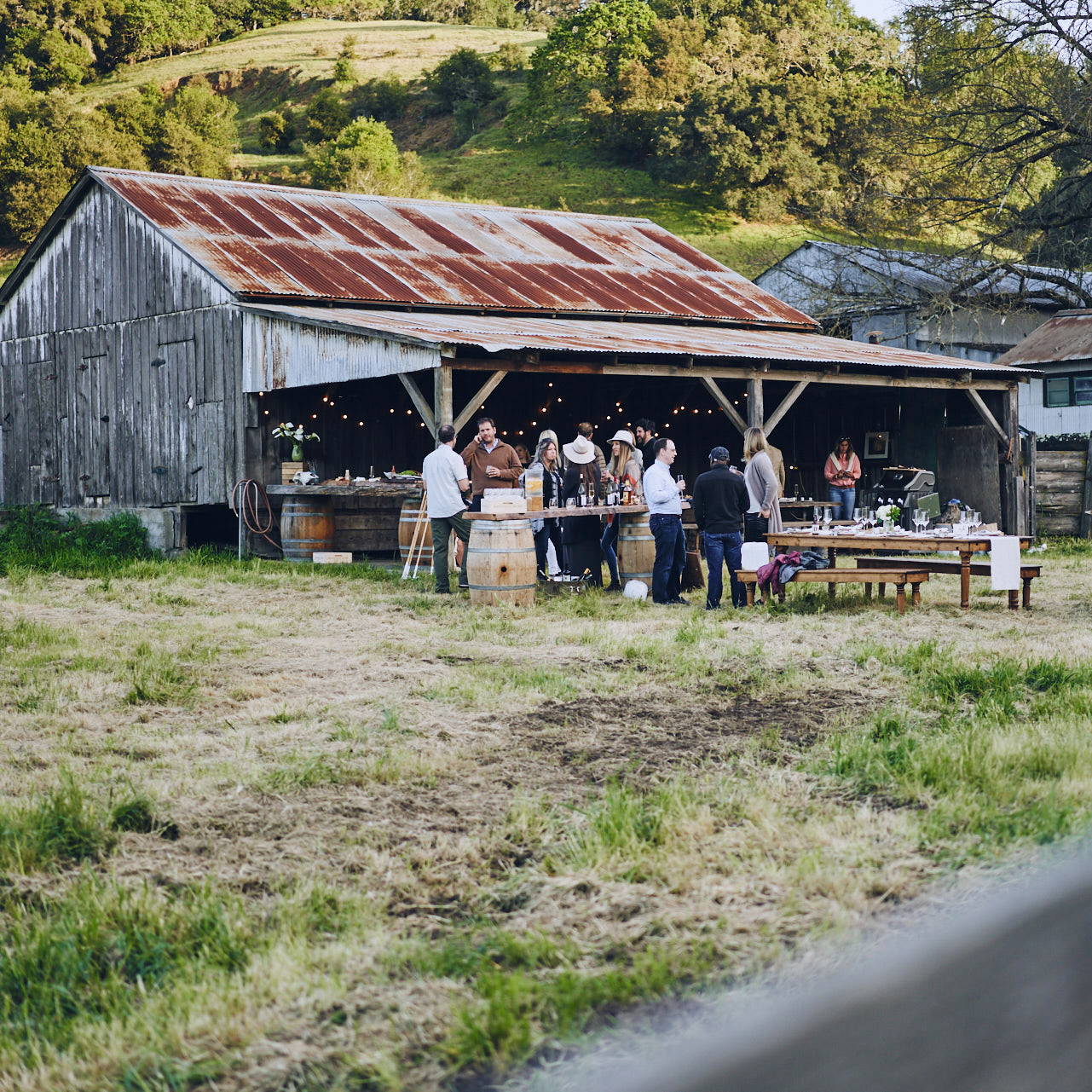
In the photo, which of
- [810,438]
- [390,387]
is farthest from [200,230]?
[810,438]

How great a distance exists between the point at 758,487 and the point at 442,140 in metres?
56.2

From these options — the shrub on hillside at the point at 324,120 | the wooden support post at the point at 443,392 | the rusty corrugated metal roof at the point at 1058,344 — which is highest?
the shrub on hillside at the point at 324,120

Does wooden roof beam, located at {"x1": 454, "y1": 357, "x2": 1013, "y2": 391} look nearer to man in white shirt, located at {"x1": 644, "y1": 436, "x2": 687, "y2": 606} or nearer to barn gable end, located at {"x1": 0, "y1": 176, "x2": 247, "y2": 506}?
man in white shirt, located at {"x1": 644, "y1": 436, "x2": 687, "y2": 606}

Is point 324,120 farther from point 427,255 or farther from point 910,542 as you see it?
point 910,542

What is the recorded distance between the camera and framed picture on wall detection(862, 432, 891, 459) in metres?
22.7

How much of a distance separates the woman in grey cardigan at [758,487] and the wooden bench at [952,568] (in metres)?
1.07

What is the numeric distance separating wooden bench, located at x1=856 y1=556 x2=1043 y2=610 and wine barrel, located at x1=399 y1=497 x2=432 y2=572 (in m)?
5.01

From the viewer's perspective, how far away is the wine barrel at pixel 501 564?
37.6 ft

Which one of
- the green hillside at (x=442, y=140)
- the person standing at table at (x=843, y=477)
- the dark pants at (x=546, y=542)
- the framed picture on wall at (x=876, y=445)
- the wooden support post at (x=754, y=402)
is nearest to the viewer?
the dark pants at (x=546, y=542)

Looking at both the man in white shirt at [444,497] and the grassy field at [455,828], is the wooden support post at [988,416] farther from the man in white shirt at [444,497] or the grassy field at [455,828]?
the grassy field at [455,828]

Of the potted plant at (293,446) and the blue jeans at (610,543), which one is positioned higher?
the potted plant at (293,446)

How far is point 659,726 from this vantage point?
6328mm

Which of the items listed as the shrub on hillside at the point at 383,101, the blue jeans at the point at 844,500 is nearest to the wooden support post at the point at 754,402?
the blue jeans at the point at 844,500

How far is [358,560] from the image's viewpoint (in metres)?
17.2
